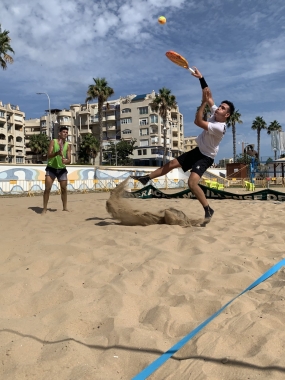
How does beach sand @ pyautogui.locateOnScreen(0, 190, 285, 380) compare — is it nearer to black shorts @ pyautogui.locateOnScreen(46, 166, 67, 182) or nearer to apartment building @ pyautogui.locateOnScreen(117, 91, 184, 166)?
black shorts @ pyautogui.locateOnScreen(46, 166, 67, 182)

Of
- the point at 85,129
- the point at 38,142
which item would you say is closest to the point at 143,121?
the point at 85,129

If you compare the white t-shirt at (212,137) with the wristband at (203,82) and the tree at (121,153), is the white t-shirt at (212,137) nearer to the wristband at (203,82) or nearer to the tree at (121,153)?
the wristband at (203,82)

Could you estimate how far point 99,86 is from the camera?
148ft

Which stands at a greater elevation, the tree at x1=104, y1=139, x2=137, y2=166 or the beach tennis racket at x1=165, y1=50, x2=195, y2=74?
the tree at x1=104, y1=139, x2=137, y2=166

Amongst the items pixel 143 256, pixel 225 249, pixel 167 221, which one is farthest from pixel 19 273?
pixel 167 221

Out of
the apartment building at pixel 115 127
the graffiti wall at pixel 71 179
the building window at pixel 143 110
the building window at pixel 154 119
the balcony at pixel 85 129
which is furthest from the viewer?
the balcony at pixel 85 129

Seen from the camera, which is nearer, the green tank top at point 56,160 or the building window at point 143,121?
the green tank top at point 56,160

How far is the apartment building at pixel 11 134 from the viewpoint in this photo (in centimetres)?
6969

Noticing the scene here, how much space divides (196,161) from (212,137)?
43 centimetres

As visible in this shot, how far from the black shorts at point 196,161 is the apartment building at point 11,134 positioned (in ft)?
225

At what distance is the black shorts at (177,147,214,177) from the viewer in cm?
507

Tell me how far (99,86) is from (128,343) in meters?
45.9

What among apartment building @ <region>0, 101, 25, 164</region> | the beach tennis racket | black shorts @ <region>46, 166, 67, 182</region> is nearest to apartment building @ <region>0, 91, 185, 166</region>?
apartment building @ <region>0, 101, 25, 164</region>

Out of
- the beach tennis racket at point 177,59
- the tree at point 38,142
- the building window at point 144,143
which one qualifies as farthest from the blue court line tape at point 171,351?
the building window at point 144,143
